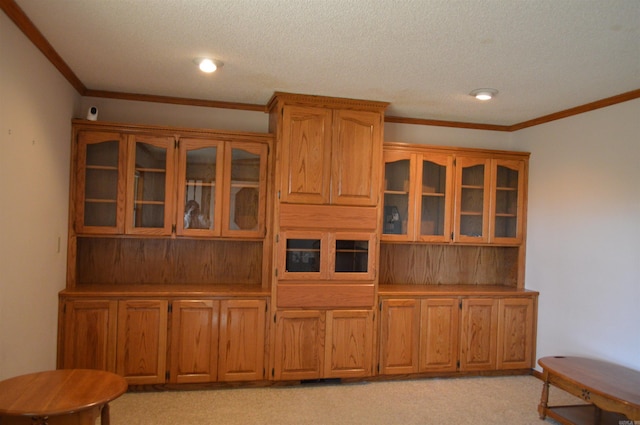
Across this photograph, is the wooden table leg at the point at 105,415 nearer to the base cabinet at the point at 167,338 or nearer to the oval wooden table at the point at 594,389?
the base cabinet at the point at 167,338

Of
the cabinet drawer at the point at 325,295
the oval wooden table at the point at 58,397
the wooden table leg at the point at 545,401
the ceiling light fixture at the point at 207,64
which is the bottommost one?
the wooden table leg at the point at 545,401

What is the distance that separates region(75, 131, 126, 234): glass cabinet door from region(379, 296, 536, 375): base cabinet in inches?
93.5

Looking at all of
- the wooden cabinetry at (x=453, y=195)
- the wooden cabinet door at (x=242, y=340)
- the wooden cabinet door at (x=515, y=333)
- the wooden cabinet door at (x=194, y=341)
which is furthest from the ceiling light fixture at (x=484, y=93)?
the wooden cabinet door at (x=194, y=341)

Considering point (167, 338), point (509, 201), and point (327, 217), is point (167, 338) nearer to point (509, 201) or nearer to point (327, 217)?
point (327, 217)

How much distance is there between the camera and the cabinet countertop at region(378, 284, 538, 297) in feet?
13.2

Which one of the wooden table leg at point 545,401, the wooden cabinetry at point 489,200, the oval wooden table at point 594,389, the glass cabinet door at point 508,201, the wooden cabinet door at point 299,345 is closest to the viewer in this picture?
the oval wooden table at point 594,389

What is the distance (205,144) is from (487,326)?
9.89ft

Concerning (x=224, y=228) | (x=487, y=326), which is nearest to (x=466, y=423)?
(x=487, y=326)

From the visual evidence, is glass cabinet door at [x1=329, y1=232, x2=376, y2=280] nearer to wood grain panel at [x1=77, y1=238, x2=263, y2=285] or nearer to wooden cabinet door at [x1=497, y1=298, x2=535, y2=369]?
wood grain panel at [x1=77, y1=238, x2=263, y2=285]

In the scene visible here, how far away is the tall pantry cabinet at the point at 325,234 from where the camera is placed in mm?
3738

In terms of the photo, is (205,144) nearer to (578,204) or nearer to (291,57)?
(291,57)

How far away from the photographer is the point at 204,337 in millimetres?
3648

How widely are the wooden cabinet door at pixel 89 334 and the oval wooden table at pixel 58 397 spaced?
47.7 inches

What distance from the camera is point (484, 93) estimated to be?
350 centimetres
